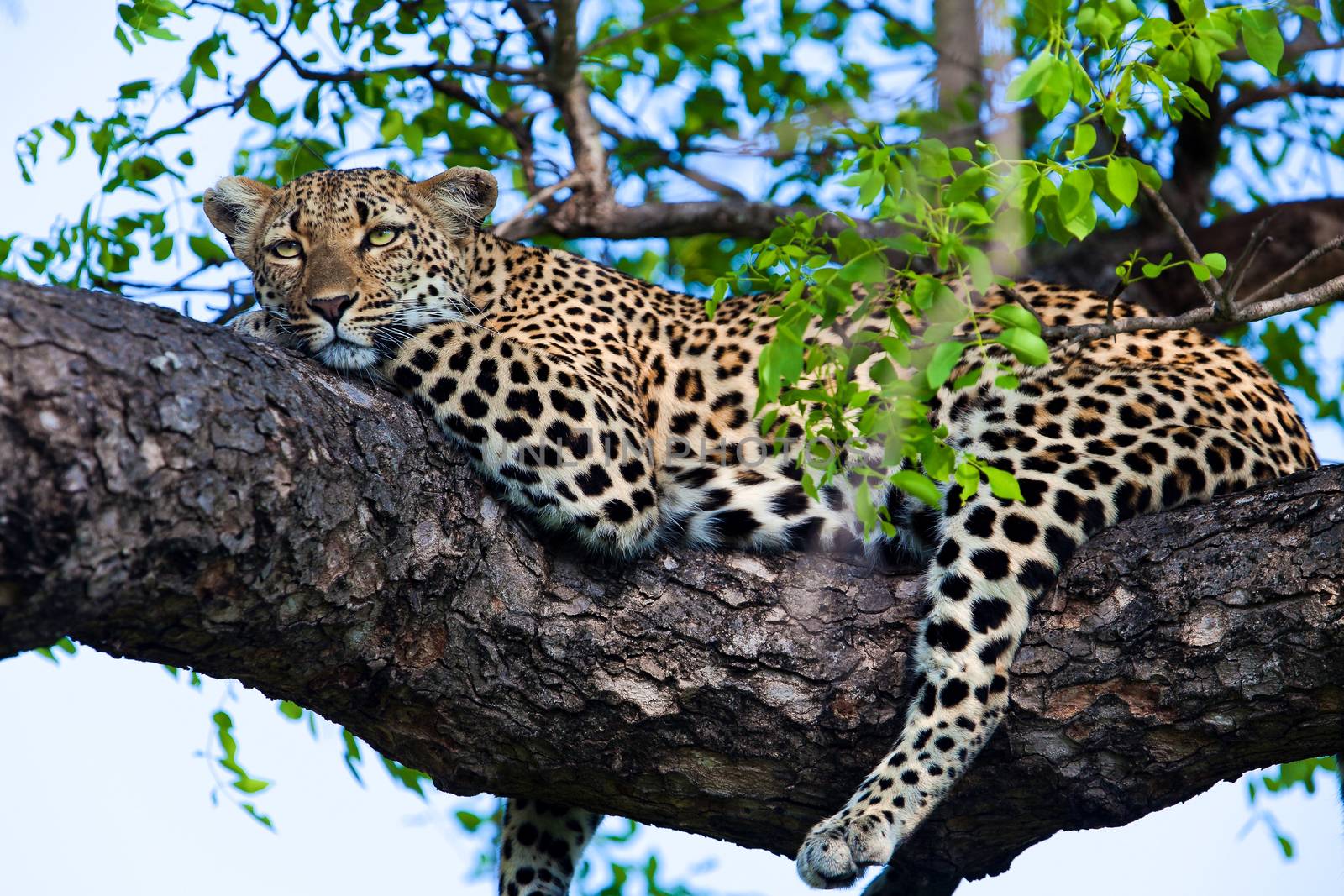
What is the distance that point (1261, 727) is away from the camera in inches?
212

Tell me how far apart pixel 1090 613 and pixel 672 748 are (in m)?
1.77

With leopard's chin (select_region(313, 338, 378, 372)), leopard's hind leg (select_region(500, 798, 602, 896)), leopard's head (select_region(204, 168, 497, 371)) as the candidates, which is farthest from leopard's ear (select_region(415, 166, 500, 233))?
leopard's hind leg (select_region(500, 798, 602, 896))

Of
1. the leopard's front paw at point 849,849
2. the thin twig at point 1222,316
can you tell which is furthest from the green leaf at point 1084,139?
the leopard's front paw at point 849,849

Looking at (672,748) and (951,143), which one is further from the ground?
(951,143)

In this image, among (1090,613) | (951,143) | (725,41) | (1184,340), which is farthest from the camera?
(725,41)

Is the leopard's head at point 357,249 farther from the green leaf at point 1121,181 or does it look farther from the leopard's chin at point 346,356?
the green leaf at point 1121,181

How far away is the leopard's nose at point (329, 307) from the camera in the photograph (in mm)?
6480

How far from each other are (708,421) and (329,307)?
2007 millimetres

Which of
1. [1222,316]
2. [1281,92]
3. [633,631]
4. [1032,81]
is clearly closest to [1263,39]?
[1032,81]

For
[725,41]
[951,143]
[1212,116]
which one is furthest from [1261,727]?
[725,41]

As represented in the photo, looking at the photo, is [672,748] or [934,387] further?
[672,748]

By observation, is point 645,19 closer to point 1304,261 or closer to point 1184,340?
point 1184,340

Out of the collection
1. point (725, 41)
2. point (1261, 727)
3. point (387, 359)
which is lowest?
point (1261, 727)

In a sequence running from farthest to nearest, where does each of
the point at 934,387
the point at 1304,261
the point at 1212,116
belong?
the point at 1212,116 < the point at 1304,261 < the point at 934,387
